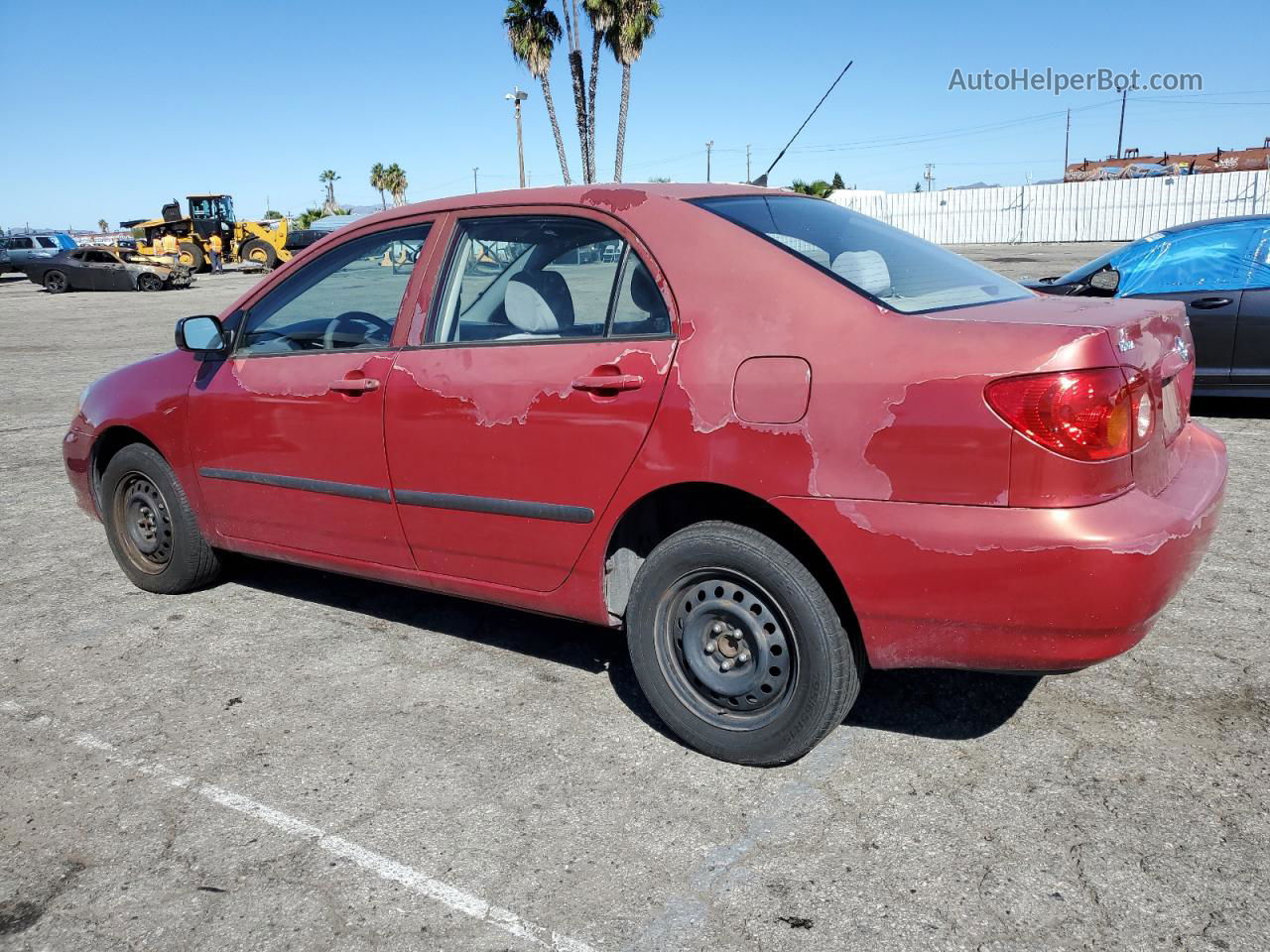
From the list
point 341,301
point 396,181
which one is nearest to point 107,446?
point 341,301

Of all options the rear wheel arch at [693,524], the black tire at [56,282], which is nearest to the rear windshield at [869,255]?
the rear wheel arch at [693,524]

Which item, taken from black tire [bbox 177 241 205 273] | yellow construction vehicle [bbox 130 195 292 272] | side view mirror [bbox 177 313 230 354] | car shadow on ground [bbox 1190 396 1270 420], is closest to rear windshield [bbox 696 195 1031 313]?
side view mirror [bbox 177 313 230 354]

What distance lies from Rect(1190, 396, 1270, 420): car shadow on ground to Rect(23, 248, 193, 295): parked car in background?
31.0 m

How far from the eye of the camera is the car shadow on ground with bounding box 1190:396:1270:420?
7812 millimetres

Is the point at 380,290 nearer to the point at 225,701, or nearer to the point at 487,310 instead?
the point at 487,310

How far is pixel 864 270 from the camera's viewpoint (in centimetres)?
308

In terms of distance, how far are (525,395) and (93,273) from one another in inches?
1314

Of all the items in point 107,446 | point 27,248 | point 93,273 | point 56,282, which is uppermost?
point 27,248

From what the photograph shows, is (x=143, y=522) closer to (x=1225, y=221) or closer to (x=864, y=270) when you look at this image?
(x=864, y=270)

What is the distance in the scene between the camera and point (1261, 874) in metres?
2.46

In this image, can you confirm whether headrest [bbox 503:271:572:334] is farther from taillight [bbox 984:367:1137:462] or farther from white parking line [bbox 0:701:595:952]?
white parking line [bbox 0:701:595:952]

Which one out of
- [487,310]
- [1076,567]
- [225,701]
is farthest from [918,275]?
[225,701]

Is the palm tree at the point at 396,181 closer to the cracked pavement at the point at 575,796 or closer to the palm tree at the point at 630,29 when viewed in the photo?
the palm tree at the point at 630,29

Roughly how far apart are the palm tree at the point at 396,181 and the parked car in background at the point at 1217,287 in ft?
283
